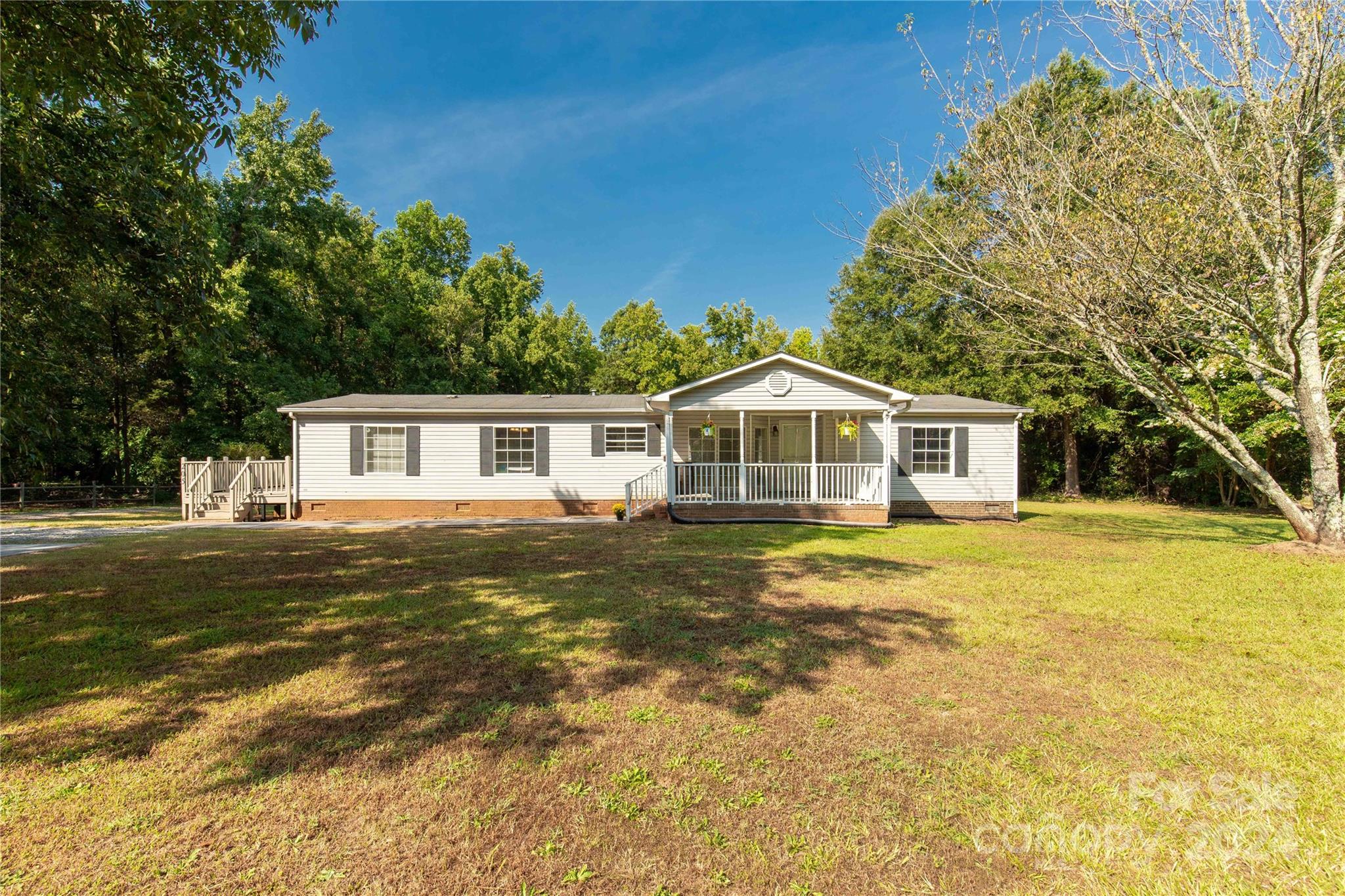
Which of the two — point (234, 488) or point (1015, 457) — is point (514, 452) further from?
point (1015, 457)

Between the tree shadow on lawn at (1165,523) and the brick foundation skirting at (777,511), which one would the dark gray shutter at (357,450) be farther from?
the tree shadow on lawn at (1165,523)

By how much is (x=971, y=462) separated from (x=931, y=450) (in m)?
1.10

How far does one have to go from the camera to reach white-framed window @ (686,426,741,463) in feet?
53.8

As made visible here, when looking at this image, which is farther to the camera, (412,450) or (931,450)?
(931,450)

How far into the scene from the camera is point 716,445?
16469mm

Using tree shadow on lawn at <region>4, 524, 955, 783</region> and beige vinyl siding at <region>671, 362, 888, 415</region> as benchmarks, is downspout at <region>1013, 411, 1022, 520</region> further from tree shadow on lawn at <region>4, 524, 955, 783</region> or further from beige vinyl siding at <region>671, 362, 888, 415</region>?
tree shadow on lawn at <region>4, 524, 955, 783</region>

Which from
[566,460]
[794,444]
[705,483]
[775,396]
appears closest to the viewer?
[775,396]

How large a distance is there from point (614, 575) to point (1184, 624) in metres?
5.89

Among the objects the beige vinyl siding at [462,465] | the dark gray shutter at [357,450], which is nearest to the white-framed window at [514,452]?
the beige vinyl siding at [462,465]

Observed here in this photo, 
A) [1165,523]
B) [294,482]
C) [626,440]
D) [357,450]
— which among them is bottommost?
[1165,523]

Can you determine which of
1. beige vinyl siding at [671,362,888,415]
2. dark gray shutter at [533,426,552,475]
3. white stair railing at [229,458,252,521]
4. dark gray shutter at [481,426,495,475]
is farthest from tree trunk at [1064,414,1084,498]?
white stair railing at [229,458,252,521]

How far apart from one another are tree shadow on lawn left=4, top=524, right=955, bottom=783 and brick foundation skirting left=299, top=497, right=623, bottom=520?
6.23 m

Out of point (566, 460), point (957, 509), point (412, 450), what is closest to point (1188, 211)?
point (957, 509)

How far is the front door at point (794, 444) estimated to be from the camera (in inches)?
651
